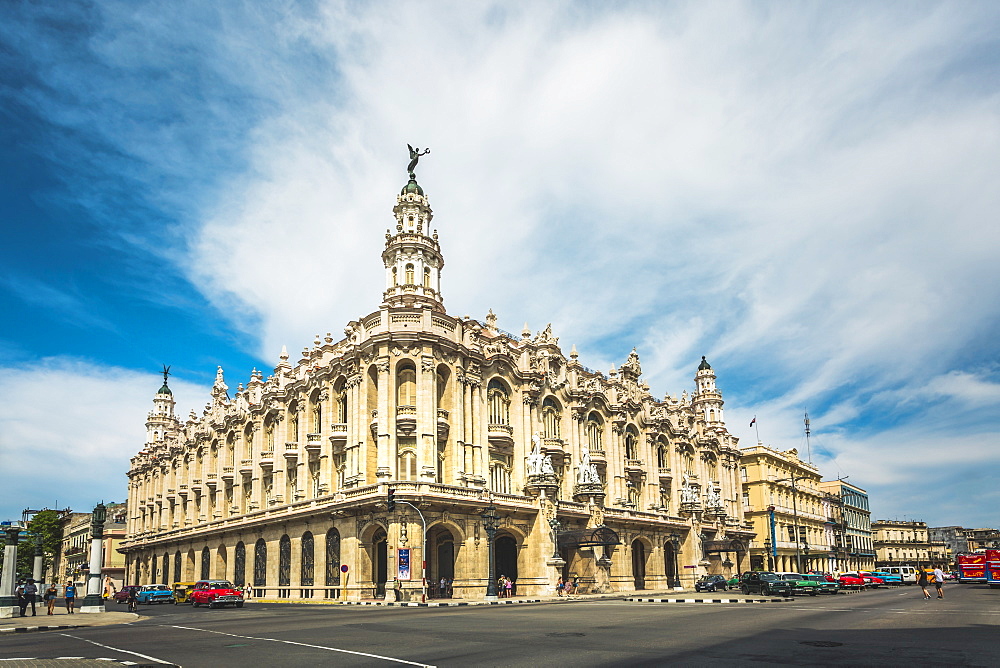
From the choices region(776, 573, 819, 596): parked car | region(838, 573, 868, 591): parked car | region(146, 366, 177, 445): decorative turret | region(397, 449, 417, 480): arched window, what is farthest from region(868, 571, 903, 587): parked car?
region(146, 366, 177, 445): decorative turret

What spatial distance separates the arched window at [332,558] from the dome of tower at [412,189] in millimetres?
25854

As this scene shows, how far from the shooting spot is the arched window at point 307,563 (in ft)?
162

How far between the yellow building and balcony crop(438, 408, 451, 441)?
48922 mm

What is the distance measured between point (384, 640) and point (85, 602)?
2731cm

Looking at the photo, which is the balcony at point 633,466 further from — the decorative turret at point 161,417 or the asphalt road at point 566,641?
the decorative turret at point 161,417

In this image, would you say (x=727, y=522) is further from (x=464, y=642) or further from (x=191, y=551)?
(x=464, y=642)

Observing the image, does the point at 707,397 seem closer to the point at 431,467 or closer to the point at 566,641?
the point at 431,467

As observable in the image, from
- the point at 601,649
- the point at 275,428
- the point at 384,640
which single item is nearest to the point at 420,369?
the point at 275,428

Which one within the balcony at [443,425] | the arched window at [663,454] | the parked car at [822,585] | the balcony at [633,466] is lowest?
the parked car at [822,585]

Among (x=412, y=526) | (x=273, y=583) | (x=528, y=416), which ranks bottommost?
(x=273, y=583)

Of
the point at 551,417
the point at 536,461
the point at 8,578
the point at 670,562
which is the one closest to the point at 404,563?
the point at 536,461

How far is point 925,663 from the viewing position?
1277cm

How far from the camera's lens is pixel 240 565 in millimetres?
59656

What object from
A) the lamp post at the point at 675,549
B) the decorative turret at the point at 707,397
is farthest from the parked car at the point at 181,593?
the decorative turret at the point at 707,397
